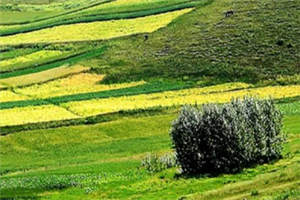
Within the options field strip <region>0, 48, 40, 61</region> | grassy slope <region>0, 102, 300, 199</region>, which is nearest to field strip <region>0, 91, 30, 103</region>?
grassy slope <region>0, 102, 300, 199</region>

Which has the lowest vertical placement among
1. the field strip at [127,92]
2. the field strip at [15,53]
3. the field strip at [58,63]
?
the field strip at [127,92]

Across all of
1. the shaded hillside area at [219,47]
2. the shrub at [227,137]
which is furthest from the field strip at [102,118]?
the shrub at [227,137]

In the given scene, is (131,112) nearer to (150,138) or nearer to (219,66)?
(150,138)

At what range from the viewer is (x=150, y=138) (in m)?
84.4

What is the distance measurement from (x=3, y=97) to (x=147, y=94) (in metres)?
22.0

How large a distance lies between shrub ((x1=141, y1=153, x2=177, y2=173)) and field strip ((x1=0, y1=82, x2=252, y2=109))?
38.3m

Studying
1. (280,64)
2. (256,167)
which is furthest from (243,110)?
(280,64)

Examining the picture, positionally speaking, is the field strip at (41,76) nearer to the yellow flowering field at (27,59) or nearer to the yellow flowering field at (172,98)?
the yellow flowering field at (27,59)

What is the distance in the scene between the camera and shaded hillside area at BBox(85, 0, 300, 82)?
416 ft

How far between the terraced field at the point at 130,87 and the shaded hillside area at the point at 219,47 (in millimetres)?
213

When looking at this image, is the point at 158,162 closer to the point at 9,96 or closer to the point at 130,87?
the point at 130,87

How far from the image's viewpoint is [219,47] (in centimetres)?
13650

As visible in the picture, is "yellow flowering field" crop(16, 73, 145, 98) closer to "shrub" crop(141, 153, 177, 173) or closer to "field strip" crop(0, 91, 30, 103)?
"field strip" crop(0, 91, 30, 103)

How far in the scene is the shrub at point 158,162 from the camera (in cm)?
6931
